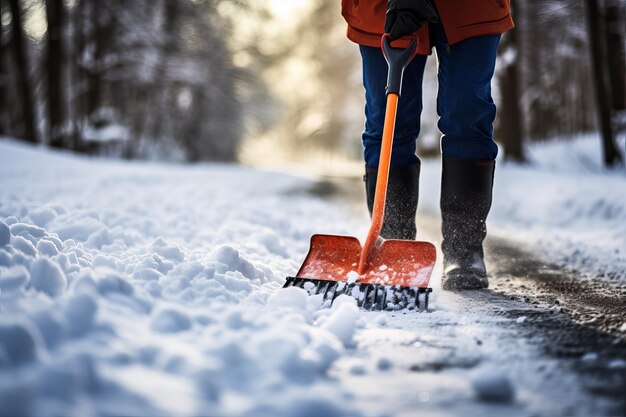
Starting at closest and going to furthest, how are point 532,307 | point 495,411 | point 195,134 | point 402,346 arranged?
1. point 495,411
2. point 402,346
3. point 532,307
4. point 195,134

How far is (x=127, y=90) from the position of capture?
53.0 ft

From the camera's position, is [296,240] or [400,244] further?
[296,240]

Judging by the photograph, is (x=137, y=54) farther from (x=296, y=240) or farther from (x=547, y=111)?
(x=547, y=111)

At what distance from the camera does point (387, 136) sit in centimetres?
213

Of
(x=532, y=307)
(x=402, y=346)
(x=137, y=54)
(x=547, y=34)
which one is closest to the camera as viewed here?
(x=402, y=346)

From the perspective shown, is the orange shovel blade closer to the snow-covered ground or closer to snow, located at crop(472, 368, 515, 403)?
the snow-covered ground

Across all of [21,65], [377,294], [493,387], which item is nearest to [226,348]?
[493,387]

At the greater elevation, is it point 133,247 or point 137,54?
point 137,54

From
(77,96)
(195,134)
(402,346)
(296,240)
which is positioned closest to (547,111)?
(195,134)

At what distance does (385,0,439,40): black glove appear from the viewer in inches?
81.8

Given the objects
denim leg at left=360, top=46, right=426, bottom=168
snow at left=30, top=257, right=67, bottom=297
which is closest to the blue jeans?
denim leg at left=360, top=46, right=426, bottom=168

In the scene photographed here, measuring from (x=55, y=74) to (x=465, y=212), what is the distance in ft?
42.3

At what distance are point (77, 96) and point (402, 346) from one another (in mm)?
16149

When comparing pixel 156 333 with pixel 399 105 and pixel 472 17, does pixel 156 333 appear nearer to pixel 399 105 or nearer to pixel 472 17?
pixel 399 105
